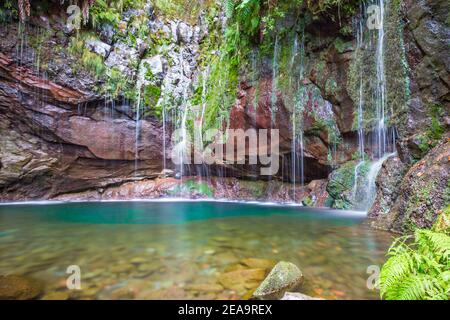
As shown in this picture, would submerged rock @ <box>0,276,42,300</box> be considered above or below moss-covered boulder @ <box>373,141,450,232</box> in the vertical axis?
below

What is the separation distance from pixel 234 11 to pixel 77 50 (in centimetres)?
691

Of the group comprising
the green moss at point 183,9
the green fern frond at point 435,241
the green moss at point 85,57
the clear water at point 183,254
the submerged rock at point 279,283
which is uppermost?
the green moss at point 183,9

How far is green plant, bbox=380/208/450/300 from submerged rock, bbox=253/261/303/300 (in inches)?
29.9

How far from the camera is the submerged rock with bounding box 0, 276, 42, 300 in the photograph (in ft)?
8.06

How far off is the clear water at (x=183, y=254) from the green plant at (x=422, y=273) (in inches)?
17.9

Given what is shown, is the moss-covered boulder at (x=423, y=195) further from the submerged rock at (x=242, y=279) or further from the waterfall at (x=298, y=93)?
the waterfall at (x=298, y=93)

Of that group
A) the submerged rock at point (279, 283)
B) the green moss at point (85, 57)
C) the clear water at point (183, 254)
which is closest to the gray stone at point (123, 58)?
the green moss at point (85, 57)

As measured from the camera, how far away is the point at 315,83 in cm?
959

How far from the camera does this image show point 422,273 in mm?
2217

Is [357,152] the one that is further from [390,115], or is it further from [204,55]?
[204,55]

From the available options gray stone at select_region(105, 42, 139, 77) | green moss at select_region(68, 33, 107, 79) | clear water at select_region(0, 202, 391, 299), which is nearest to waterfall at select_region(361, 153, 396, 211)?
clear water at select_region(0, 202, 391, 299)

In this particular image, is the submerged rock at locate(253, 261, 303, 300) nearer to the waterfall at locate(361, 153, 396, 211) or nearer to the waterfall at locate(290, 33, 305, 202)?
the waterfall at locate(361, 153, 396, 211)

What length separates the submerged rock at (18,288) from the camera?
8.06 ft

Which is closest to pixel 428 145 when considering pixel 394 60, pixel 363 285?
pixel 394 60
